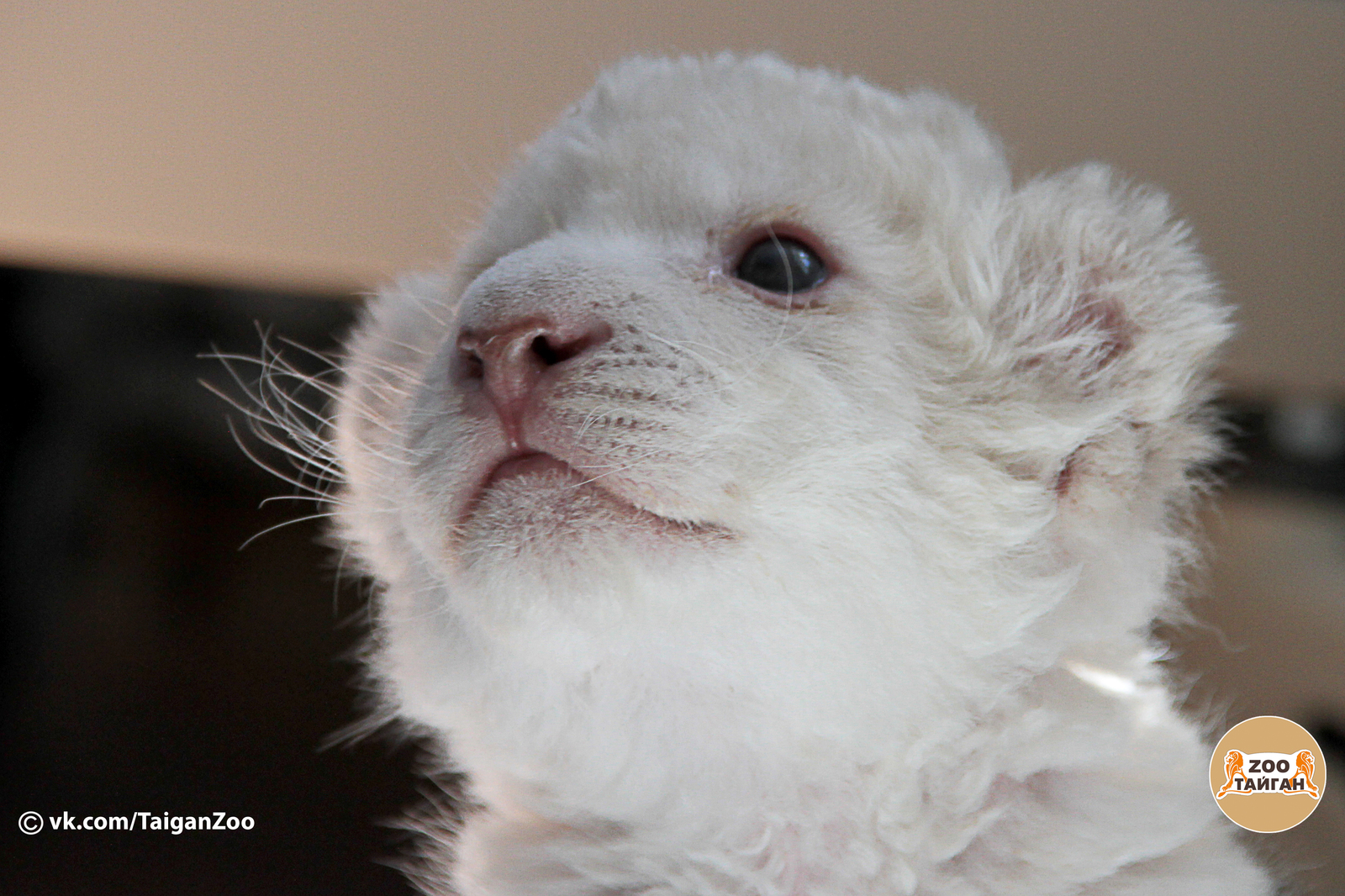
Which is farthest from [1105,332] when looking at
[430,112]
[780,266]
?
[430,112]

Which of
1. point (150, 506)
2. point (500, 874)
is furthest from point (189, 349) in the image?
point (500, 874)

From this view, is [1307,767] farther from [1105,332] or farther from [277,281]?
[277,281]

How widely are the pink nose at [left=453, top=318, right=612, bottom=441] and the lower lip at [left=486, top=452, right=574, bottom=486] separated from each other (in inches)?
0.8

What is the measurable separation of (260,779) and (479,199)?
750 mm

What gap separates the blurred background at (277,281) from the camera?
3.93 feet

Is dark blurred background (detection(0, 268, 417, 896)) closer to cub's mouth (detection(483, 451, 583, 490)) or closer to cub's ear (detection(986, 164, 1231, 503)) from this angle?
A: cub's mouth (detection(483, 451, 583, 490))

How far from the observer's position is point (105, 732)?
1.19m

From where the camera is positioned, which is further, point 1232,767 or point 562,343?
point 1232,767

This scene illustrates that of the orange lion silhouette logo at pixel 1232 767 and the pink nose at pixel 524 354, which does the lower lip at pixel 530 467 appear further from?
the orange lion silhouette logo at pixel 1232 767

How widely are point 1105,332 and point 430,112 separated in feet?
2.86

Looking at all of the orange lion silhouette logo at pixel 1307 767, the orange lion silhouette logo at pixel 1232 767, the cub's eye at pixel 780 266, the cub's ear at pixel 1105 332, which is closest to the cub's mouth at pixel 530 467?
the cub's eye at pixel 780 266

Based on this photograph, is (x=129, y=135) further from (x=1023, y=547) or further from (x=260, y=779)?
(x=1023, y=547)

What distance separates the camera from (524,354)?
0.83 metres

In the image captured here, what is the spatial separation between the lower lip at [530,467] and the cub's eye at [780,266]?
271 millimetres
